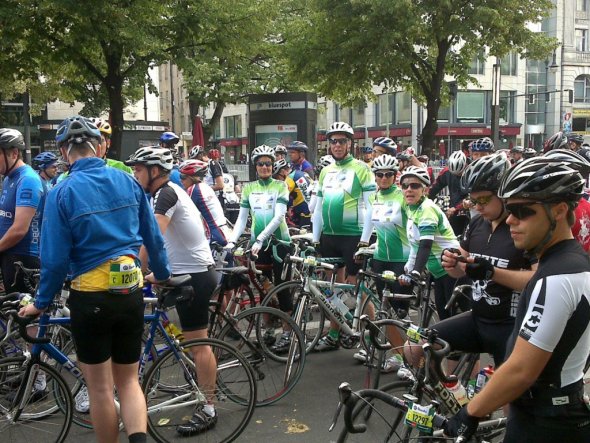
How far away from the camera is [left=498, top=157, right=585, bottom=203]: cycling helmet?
2.17 metres

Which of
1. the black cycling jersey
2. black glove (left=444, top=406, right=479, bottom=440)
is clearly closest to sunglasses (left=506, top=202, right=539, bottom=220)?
black glove (left=444, top=406, right=479, bottom=440)

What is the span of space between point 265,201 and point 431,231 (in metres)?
2.19

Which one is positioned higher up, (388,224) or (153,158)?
(153,158)

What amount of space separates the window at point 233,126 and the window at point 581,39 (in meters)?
32.3

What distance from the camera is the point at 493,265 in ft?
10.8

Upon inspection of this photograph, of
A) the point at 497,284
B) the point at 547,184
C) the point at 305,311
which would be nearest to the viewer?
the point at 547,184

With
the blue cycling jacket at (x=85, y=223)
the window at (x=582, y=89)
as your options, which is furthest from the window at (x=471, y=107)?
the blue cycling jacket at (x=85, y=223)

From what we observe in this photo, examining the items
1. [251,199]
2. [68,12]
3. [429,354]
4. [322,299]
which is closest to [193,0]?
[68,12]

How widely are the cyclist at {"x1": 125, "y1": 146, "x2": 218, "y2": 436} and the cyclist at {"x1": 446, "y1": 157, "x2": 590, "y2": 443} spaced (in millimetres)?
2294

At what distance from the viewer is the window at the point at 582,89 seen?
163 ft

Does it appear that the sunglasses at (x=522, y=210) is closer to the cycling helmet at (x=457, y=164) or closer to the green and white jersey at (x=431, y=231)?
the green and white jersey at (x=431, y=231)

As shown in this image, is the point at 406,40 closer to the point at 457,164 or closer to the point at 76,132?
the point at 457,164

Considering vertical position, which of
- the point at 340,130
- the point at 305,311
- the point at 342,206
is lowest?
the point at 305,311

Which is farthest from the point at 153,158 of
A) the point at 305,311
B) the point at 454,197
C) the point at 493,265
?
the point at 454,197
